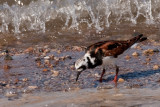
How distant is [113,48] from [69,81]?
3.20 ft

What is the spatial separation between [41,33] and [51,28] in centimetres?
56

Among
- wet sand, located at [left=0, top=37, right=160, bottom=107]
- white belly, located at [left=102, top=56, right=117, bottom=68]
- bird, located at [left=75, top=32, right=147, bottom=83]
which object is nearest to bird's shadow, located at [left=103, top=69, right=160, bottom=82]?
wet sand, located at [left=0, top=37, right=160, bottom=107]

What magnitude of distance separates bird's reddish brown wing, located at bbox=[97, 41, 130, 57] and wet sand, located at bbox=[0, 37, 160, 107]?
42 centimetres

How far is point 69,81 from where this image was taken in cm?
655

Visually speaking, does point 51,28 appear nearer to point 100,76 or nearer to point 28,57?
point 28,57

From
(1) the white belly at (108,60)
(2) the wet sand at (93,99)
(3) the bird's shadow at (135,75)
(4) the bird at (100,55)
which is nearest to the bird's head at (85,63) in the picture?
(4) the bird at (100,55)

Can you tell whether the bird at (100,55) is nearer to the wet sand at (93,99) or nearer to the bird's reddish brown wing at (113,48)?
the bird's reddish brown wing at (113,48)

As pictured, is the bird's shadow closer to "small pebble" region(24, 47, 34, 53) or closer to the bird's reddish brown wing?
the bird's reddish brown wing

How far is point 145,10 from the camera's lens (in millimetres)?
12594

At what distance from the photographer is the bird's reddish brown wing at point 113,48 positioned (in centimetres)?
676

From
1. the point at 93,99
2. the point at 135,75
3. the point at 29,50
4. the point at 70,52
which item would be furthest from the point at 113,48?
the point at 29,50

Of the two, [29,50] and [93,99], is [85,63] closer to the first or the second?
[93,99]

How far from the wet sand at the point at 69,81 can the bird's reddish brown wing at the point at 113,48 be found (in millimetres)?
418

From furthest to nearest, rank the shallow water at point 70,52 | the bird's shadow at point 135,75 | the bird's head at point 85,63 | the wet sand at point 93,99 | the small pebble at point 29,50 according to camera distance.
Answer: the small pebble at point 29,50
the bird's shadow at point 135,75
the bird's head at point 85,63
the shallow water at point 70,52
the wet sand at point 93,99
